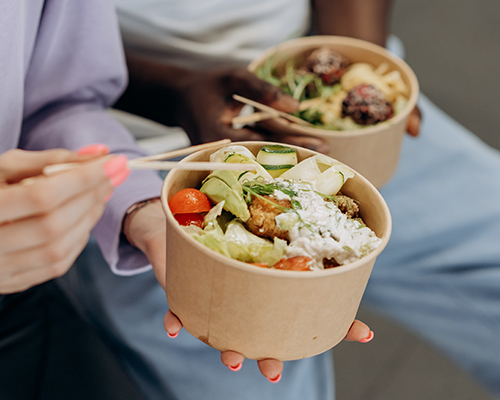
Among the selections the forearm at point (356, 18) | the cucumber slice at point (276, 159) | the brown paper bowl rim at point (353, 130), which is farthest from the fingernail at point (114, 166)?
the forearm at point (356, 18)

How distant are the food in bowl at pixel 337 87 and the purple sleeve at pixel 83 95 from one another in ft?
1.16

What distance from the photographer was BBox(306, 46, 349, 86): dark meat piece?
44.4 inches

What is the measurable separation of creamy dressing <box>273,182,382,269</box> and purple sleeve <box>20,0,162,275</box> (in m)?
0.40

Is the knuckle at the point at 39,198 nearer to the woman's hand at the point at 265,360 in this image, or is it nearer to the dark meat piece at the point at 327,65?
the woman's hand at the point at 265,360

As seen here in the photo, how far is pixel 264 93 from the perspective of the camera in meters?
0.94

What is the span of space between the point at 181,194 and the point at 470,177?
99 centimetres

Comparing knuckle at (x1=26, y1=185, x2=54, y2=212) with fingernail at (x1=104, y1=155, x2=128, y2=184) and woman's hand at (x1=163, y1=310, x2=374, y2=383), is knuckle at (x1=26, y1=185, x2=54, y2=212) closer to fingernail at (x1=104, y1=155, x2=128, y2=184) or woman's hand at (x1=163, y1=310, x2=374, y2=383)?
fingernail at (x1=104, y1=155, x2=128, y2=184)

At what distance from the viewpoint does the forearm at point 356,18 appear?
4.78 ft

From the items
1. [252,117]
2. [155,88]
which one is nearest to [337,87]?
[252,117]

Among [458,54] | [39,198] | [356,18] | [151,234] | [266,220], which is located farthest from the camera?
[458,54]

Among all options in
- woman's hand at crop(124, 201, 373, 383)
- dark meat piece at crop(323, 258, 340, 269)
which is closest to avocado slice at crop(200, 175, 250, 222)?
dark meat piece at crop(323, 258, 340, 269)

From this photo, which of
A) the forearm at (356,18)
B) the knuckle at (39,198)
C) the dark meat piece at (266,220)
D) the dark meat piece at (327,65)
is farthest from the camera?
the forearm at (356,18)

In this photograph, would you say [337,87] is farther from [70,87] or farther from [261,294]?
[261,294]

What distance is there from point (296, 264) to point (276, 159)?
0.17 meters
